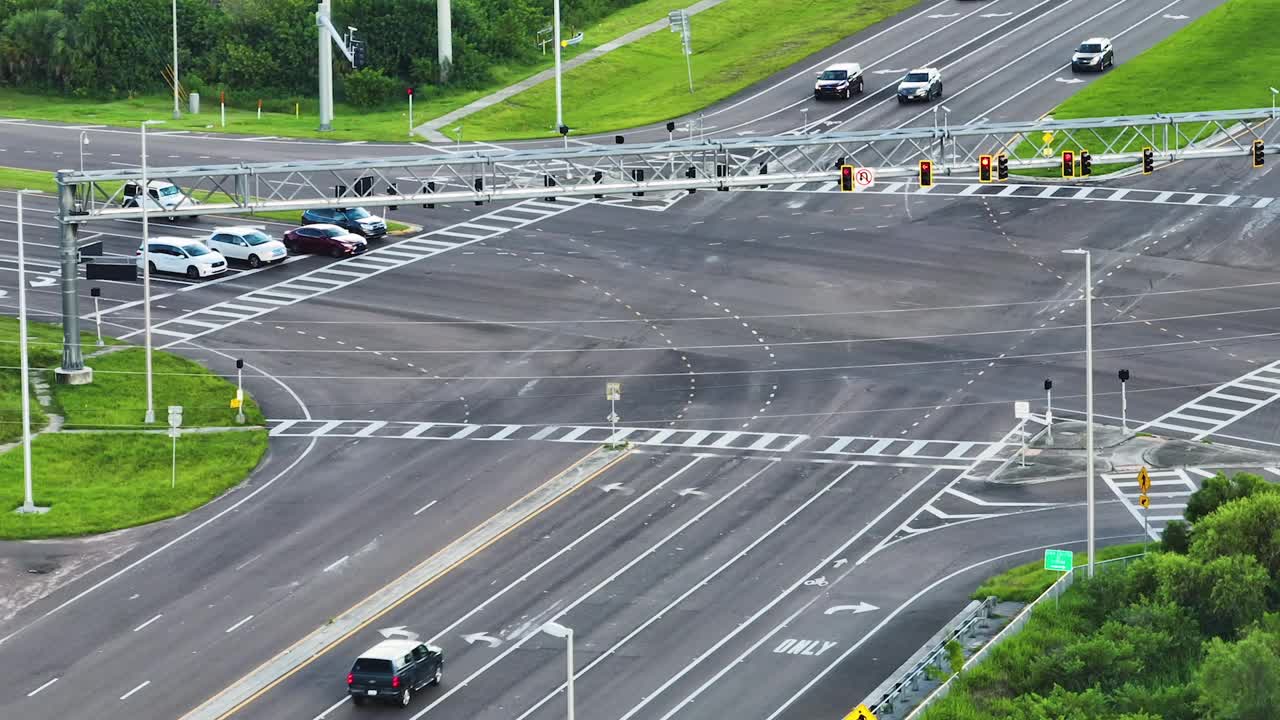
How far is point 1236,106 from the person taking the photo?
120m

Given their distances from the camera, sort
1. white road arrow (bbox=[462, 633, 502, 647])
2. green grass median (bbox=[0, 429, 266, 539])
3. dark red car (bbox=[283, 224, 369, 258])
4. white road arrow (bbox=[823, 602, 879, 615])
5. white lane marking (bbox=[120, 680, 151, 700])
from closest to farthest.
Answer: white lane marking (bbox=[120, 680, 151, 700])
white road arrow (bbox=[462, 633, 502, 647])
white road arrow (bbox=[823, 602, 879, 615])
green grass median (bbox=[0, 429, 266, 539])
dark red car (bbox=[283, 224, 369, 258])

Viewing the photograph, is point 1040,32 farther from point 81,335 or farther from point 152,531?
point 152,531

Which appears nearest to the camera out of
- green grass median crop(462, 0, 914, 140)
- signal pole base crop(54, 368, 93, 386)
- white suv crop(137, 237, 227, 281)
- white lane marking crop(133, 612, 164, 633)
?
white lane marking crop(133, 612, 164, 633)

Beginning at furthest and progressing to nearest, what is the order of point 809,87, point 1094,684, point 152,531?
point 809,87 → point 152,531 → point 1094,684

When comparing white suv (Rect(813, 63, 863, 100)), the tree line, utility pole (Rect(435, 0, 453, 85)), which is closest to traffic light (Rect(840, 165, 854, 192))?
white suv (Rect(813, 63, 863, 100))

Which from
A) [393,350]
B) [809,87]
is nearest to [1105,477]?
[393,350]

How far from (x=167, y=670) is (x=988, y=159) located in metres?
43.0

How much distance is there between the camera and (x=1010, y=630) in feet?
202

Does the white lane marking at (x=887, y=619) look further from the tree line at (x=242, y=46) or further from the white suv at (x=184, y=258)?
the tree line at (x=242, y=46)

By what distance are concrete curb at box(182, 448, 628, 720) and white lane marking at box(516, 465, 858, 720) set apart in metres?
7.10

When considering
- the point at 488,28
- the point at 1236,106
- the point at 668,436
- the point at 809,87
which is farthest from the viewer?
the point at 488,28

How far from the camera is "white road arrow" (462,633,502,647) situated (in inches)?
2481

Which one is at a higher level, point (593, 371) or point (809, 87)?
point (809, 87)

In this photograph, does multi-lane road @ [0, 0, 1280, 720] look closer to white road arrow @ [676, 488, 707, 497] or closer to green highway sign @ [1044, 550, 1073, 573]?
white road arrow @ [676, 488, 707, 497]
